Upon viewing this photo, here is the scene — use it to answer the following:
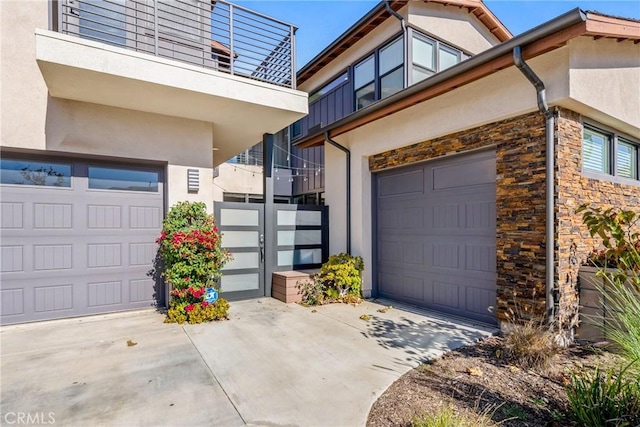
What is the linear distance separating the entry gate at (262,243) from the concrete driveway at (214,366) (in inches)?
54.2

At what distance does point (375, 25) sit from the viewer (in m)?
8.57

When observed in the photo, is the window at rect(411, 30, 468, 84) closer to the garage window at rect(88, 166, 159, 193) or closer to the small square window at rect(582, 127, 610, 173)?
the small square window at rect(582, 127, 610, 173)

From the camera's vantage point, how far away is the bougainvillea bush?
545 cm

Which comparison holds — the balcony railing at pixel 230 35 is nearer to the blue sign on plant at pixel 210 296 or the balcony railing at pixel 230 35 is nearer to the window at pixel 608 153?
the blue sign on plant at pixel 210 296

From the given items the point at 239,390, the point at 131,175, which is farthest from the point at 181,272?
the point at 239,390

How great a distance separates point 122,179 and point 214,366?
4.07m

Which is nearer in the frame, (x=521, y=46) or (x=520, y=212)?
(x=521, y=46)

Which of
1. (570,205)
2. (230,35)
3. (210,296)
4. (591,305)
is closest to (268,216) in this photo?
(210,296)

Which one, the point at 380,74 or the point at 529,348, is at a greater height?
the point at 380,74

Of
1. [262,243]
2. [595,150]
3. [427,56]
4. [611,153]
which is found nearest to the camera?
[595,150]

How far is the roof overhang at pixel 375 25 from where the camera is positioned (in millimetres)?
8016

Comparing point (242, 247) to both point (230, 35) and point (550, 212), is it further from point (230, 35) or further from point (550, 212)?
point (550, 212)

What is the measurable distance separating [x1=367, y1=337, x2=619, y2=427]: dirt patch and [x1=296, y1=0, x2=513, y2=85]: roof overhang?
301 inches

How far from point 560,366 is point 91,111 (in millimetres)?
7608
